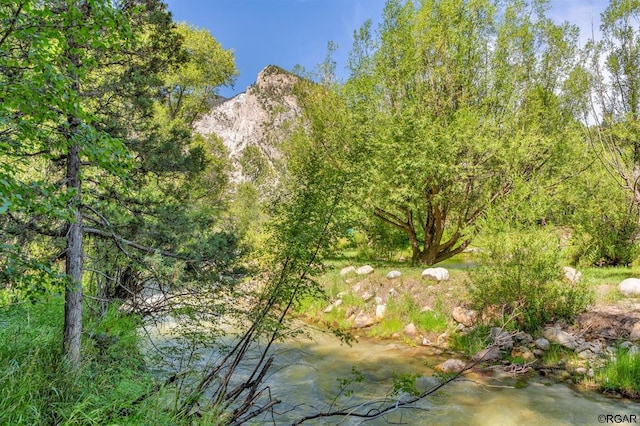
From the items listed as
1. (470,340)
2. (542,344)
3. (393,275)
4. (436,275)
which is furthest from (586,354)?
(393,275)

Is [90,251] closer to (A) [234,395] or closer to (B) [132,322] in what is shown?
(B) [132,322]

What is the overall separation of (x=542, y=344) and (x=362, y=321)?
457 centimetres

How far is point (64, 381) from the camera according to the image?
141 inches

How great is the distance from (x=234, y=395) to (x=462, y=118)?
9808 mm

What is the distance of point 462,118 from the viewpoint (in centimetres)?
1084

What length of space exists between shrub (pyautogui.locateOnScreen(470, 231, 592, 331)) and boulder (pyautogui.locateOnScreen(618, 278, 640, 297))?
95 centimetres

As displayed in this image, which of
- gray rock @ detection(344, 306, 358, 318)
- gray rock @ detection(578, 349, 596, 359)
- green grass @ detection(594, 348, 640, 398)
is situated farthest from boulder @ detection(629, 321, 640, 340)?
gray rock @ detection(344, 306, 358, 318)

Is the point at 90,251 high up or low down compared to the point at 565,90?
down

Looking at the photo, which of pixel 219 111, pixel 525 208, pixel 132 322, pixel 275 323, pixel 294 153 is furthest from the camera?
pixel 219 111

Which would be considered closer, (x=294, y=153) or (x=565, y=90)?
(x=565, y=90)

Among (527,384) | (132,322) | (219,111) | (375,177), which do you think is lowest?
(527,384)

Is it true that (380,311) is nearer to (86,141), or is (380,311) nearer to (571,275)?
(571,275)

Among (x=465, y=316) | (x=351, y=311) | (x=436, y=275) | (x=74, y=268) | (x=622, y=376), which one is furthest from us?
(x=351, y=311)

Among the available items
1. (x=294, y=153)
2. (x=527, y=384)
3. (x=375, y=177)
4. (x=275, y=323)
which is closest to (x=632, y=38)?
(x=375, y=177)
